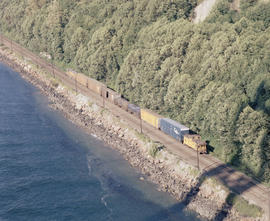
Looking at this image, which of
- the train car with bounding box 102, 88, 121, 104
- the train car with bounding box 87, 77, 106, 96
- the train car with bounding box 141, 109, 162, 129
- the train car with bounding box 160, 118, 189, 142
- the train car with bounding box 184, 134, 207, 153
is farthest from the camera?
the train car with bounding box 87, 77, 106, 96

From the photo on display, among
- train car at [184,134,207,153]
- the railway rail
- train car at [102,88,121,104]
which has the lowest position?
the railway rail

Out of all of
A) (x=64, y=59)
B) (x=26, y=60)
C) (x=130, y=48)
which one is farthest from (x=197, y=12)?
(x=26, y=60)

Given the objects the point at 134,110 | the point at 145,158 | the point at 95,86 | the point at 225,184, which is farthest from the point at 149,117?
the point at 225,184

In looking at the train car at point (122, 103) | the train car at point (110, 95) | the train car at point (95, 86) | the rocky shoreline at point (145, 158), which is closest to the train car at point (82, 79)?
the train car at point (95, 86)

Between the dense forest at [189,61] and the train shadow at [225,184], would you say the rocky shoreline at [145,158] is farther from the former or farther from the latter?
the dense forest at [189,61]

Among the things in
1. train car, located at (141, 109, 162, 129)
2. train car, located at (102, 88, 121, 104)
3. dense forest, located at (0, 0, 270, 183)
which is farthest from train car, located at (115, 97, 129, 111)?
train car, located at (141, 109, 162, 129)

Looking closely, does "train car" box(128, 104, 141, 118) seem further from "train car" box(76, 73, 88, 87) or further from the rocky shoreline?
"train car" box(76, 73, 88, 87)
